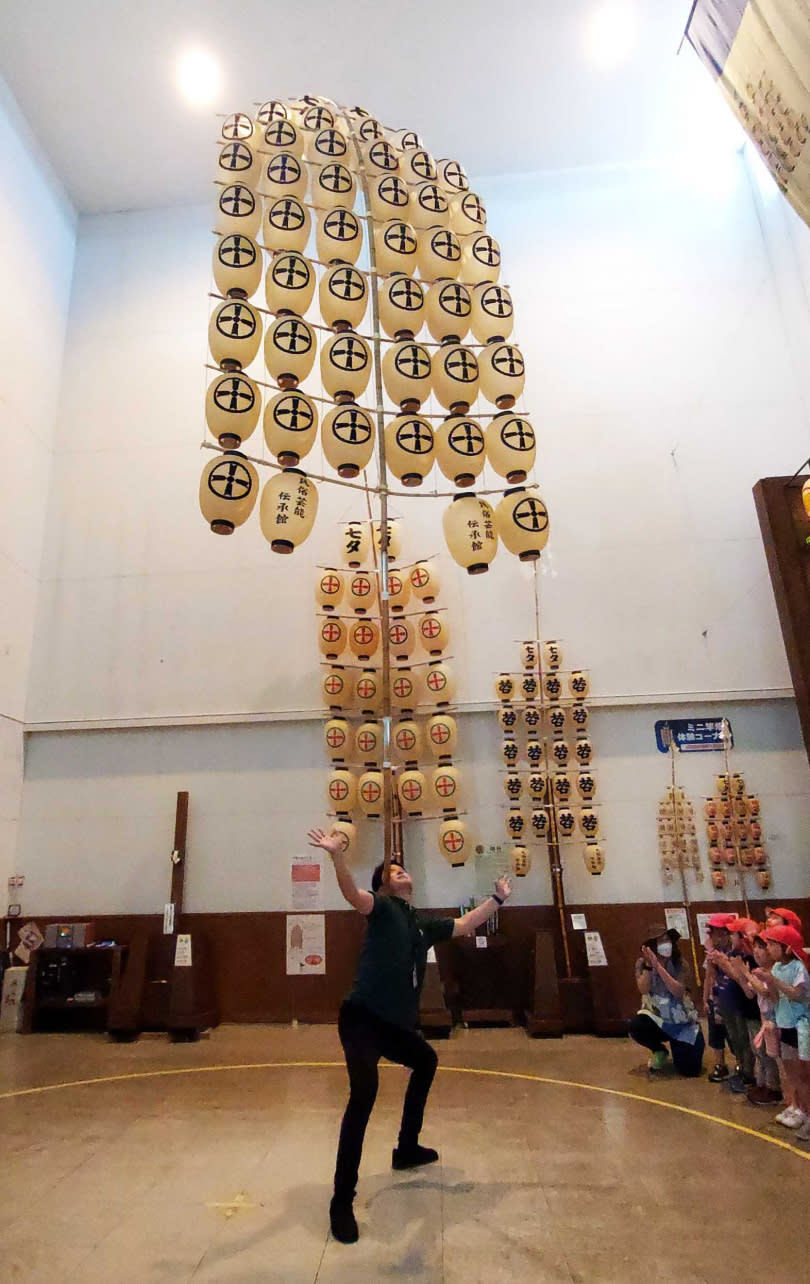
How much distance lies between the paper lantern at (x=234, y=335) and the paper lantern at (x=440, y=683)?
2.90 metres

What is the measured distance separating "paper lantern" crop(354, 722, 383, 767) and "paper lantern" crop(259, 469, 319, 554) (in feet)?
7.43

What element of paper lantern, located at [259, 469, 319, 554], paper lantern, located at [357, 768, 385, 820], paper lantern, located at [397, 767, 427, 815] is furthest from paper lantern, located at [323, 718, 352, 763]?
paper lantern, located at [259, 469, 319, 554]

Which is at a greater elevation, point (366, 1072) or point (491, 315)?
point (491, 315)

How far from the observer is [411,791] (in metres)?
5.91

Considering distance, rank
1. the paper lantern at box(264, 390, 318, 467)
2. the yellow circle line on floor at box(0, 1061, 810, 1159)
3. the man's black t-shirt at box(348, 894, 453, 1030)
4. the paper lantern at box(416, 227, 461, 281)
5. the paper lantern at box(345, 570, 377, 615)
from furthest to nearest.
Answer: the paper lantern at box(345, 570, 377, 615)
the paper lantern at box(416, 227, 461, 281)
the paper lantern at box(264, 390, 318, 467)
the yellow circle line on floor at box(0, 1061, 810, 1159)
the man's black t-shirt at box(348, 894, 453, 1030)

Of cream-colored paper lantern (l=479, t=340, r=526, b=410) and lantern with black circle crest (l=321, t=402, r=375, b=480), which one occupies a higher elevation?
cream-colored paper lantern (l=479, t=340, r=526, b=410)

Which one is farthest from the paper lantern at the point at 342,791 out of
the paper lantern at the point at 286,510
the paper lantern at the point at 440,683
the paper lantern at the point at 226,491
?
the paper lantern at the point at 226,491

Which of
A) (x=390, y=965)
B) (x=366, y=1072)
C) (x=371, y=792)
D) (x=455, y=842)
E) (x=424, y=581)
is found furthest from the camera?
(x=424, y=581)

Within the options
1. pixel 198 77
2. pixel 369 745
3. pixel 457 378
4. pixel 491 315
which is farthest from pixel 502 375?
pixel 198 77

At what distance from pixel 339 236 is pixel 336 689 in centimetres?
340

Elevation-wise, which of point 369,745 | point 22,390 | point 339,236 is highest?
point 22,390

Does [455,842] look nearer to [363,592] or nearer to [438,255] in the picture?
[363,592]

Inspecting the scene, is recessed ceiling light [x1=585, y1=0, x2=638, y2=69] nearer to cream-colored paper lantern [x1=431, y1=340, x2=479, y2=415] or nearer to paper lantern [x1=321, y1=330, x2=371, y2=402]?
cream-colored paper lantern [x1=431, y1=340, x2=479, y2=415]

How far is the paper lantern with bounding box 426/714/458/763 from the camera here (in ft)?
19.8
